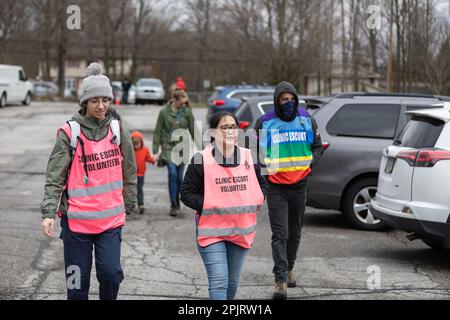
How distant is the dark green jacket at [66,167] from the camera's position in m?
5.34

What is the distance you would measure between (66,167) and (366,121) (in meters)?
6.53

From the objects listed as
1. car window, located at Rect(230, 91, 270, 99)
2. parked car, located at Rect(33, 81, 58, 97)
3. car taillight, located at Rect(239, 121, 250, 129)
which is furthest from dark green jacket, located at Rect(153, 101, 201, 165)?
parked car, located at Rect(33, 81, 58, 97)

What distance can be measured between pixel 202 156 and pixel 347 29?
2303cm

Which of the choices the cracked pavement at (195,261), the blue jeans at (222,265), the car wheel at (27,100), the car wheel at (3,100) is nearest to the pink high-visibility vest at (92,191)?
the blue jeans at (222,265)

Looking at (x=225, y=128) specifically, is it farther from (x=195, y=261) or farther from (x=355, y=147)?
(x=355, y=147)

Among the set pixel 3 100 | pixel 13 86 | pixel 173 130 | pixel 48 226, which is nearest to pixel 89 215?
pixel 48 226

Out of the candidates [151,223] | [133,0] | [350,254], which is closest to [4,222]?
[151,223]

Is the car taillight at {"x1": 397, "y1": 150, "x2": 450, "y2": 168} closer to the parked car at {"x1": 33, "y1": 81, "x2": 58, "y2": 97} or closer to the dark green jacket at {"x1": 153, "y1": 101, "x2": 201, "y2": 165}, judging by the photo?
the dark green jacket at {"x1": 153, "y1": 101, "x2": 201, "y2": 165}

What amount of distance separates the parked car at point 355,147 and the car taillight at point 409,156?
227 cm

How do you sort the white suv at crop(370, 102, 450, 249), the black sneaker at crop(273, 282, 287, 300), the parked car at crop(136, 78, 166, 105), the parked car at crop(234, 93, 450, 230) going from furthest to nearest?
the parked car at crop(136, 78, 166, 105)
the parked car at crop(234, 93, 450, 230)
the white suv at crop(370, 102, 450, 249)
the black sneaker at crop(273, 282, 287, 300)

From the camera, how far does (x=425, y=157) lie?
823 cm

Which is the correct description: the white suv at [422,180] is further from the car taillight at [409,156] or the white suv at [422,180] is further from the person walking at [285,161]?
the person walking at [285,161]

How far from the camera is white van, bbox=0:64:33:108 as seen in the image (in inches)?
1345

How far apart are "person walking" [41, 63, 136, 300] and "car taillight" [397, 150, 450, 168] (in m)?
3.76
